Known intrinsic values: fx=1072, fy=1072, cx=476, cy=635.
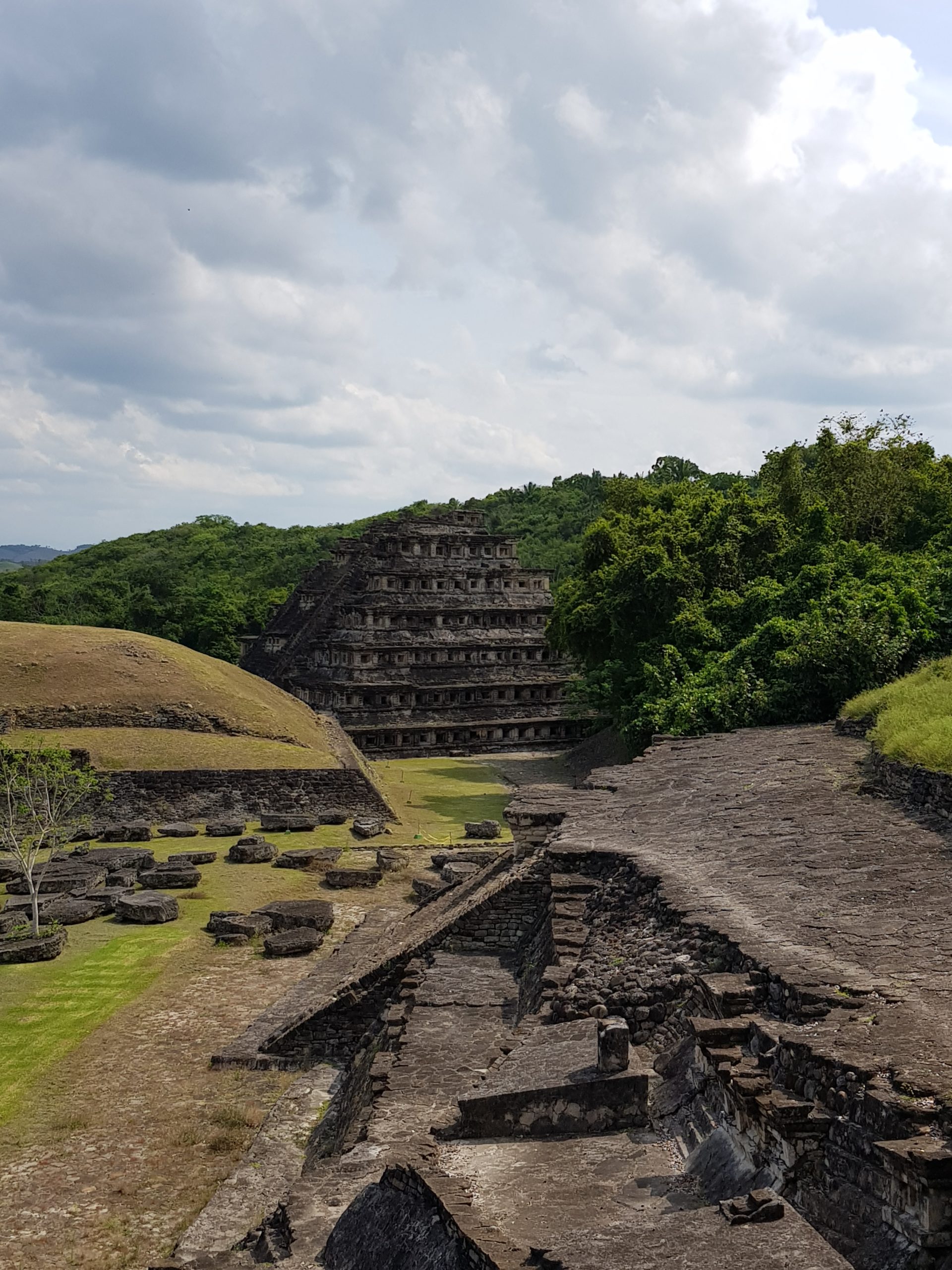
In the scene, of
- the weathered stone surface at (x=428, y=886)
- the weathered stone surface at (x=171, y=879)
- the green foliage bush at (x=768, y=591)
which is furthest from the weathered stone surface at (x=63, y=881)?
the green foliage bush at (x=768, y=591)

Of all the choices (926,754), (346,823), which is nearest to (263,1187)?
(926,754)

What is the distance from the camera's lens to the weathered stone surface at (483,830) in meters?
29.6

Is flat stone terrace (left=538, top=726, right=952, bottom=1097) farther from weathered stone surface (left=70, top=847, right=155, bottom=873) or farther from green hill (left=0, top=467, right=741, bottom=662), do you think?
green hill (left=0, top=467, right=741, bottom=662)

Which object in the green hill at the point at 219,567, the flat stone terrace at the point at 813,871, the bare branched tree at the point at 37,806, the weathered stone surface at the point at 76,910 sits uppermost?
the green hill at the point at 219,567

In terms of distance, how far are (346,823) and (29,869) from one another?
42.6ft

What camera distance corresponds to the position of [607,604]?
36719mm

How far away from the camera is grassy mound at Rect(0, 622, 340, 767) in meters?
37.0

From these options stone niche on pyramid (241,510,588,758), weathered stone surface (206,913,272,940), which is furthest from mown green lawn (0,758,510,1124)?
stone niche on pyramid (241,510,588,758)

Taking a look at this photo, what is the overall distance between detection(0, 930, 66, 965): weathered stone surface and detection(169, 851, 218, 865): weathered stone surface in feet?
21.6

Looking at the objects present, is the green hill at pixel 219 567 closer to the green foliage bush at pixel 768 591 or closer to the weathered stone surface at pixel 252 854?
the green foliage bush at pixel 768 591

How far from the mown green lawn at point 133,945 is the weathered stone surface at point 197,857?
26 centimetres

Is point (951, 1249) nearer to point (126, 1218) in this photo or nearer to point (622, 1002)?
point (622, 1002)

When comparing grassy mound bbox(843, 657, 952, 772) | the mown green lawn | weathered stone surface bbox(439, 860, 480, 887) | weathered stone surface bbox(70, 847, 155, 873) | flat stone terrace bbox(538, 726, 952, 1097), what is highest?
grassy mound bbox(843, 657, 952, 772)

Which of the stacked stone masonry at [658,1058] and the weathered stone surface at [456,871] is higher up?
the stacked stone masonry at [658,1058]
